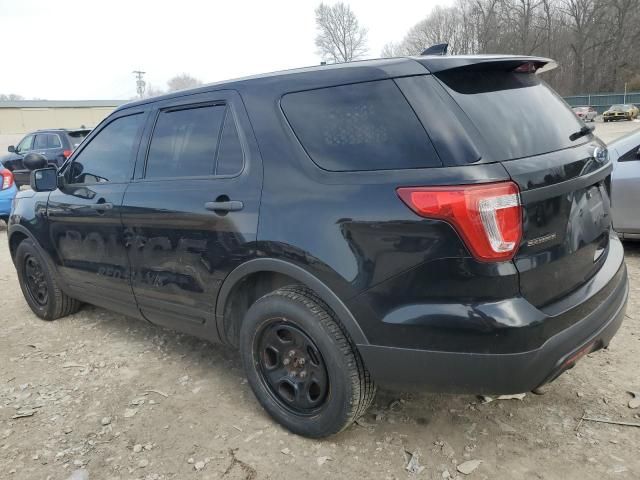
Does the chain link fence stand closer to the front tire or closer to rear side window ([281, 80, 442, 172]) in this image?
rear side window ([281, 80, 442, 172])

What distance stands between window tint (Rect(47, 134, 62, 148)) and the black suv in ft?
36.0

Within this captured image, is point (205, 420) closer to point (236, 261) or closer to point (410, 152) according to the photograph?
point (236, 261)

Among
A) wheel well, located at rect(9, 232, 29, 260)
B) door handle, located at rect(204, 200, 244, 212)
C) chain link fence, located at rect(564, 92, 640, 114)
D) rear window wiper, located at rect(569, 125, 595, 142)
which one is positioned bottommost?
wheel well, located at rect(9, 232, 29, 260)

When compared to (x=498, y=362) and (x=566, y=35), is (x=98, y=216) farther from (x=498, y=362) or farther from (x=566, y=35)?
(x=566, y=35)

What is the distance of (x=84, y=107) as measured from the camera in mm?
54094

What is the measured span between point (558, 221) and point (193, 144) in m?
2.01

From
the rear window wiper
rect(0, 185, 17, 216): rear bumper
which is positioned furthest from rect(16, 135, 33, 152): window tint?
the rear window wiper

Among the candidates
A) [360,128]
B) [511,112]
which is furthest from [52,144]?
[511,112]

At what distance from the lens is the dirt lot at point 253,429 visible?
239 cm

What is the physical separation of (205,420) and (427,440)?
1222 millimetres

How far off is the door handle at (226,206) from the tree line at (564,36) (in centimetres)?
5780

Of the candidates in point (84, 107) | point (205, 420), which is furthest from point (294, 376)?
point (84, 107)

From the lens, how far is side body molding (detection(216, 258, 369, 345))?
88.6 inches

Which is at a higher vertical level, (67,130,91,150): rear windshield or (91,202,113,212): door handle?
(67,130,91,150): rear windshield
